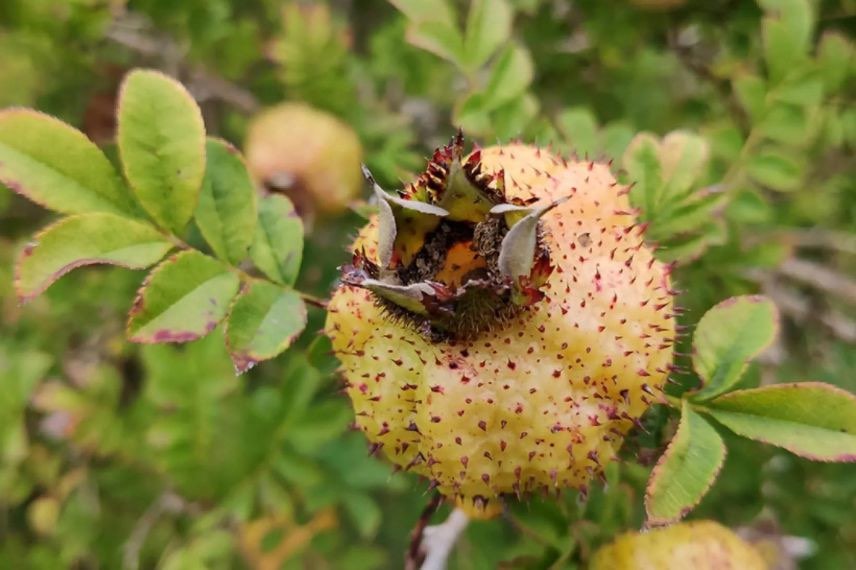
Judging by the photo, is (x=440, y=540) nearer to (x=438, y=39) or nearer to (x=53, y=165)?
(x=53, y=165)

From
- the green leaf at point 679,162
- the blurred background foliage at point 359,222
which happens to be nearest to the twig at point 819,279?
the blurred background foliage at point 359,222

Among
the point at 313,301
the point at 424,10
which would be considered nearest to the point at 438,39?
the point at 424,10

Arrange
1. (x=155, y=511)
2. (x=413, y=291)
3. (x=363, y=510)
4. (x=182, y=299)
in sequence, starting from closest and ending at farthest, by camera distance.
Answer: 1. (x=413, y=291)
2. (x=182, y=299)
3. (x=363, y=510)
4. (x=155, y=511)

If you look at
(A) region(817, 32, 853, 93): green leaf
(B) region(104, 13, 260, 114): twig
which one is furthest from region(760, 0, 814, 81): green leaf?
(B) region(104, 13, 260, 114): twig

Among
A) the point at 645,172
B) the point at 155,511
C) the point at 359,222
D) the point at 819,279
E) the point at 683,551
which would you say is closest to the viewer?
the point at 683,551

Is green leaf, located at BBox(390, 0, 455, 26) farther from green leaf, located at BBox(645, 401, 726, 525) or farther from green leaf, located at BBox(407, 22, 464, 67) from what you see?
green leaf, located at BBox(645, 401, 726, 525)

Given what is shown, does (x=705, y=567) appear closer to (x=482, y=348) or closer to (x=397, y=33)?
(x=482, y=348)
